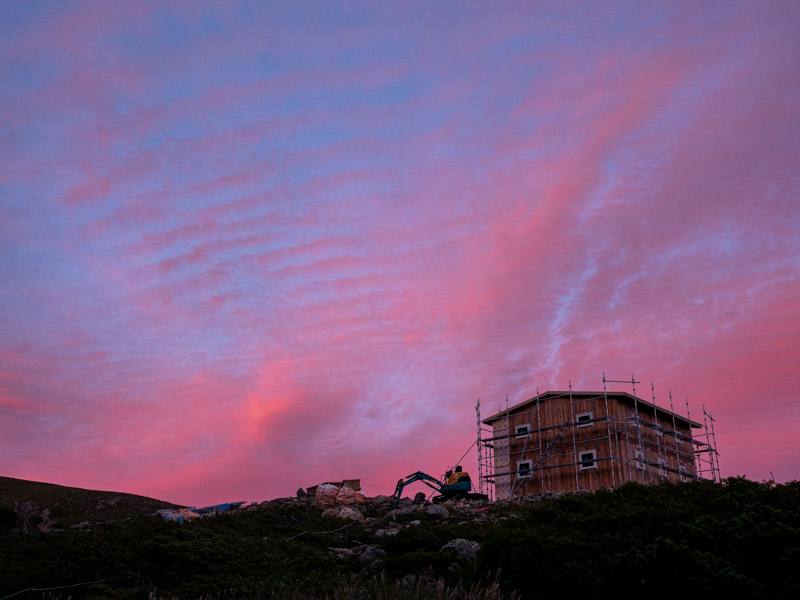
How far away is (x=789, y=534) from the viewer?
36.8ft

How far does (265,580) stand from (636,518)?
33.3ft

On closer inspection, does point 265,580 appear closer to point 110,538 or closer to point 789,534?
point 110,538

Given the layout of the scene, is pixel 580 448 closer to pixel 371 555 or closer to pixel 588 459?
pixel 588 459

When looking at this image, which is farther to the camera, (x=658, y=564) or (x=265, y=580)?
(x=265, y=580)

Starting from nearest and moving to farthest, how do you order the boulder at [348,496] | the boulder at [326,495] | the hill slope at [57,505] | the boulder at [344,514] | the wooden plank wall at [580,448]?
the boulder at [344,514]
the wooden plank wall at [580,448]
the boulder at [326,495]
the boulder at [348,496]
the hill slope at [57,505]

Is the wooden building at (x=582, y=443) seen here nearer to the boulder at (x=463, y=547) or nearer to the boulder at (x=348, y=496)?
the boulder at (x=348, y=496)

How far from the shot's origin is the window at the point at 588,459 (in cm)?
4403

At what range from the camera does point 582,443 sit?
45.2m

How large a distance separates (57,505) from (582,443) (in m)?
39.8

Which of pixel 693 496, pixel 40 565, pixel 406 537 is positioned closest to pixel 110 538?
pixel 40 565

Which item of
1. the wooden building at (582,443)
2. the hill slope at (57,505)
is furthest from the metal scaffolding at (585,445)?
the hill slope at (57,505)

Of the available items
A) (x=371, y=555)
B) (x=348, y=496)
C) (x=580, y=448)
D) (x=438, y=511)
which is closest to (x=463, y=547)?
(x=371, y=555)

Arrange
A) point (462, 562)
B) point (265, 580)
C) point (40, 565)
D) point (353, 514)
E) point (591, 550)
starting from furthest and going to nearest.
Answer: point (353, 514) → point (40, 565) → point (265, 580) → point (462, 562) → point (591, 550)

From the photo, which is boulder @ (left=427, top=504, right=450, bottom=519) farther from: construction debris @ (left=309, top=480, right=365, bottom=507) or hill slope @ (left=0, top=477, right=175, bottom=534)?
hill slope @ (left=0, top=477, right=175, bottom=534)
